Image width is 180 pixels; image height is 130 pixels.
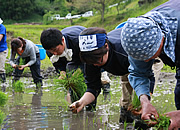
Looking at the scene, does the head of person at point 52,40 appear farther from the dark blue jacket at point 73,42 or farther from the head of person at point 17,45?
the head of person at point 17,45

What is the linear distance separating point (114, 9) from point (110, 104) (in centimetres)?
3564

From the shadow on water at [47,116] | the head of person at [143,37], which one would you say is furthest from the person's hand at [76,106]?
the head of person at [143,37]

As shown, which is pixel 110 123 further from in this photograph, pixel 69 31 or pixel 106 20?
pixel 106 20

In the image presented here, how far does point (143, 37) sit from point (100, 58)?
100 cm

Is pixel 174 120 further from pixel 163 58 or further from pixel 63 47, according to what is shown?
pixel 63 47

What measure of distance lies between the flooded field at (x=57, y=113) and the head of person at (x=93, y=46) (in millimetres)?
907

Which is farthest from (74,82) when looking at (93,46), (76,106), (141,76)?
(141,76)

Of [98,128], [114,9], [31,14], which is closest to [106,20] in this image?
[114,9]

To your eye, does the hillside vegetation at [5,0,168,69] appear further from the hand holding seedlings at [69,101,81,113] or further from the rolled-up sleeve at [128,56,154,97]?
the rolled-up sleeve at [128,56,154,97]

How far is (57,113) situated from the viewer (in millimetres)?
4828

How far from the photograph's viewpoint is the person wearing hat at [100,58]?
9.82ft

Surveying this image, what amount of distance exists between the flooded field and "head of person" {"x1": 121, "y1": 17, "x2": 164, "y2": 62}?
3.82 feet

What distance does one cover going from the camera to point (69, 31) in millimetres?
4672

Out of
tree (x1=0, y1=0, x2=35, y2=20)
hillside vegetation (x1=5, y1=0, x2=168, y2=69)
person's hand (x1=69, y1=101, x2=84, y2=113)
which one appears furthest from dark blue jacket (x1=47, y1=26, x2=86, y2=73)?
tree (x1=0, y1=0, x2=35, y2=20)
